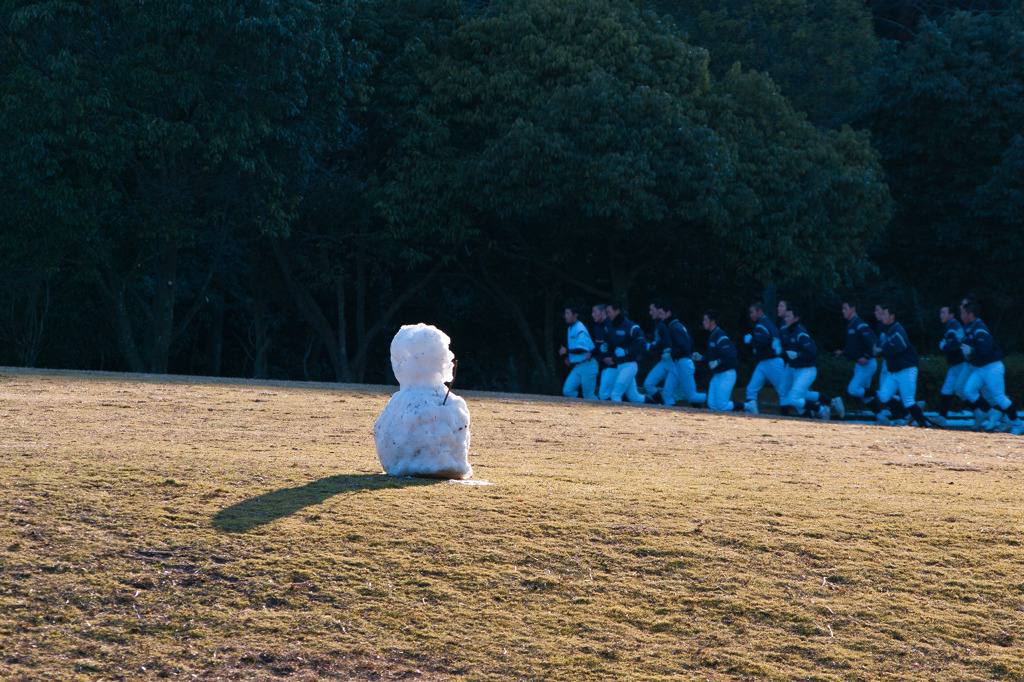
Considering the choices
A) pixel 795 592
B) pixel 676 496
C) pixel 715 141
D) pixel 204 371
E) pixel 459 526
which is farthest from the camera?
pixel 204 371

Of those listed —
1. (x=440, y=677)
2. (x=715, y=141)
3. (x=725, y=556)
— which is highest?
(x=715, y=141)

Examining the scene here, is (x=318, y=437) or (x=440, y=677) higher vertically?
(x=318, y=437)

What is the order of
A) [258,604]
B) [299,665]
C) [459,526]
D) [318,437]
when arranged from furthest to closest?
[318,437] → [459,526] → [258,604] → [299,665]

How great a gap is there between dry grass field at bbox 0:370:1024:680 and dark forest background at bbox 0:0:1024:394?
12.5m

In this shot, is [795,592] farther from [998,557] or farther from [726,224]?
[726,224]

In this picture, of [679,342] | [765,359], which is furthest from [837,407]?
[679,342]

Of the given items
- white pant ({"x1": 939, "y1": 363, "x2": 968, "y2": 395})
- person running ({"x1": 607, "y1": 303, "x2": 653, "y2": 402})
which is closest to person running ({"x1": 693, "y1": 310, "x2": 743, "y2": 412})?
person running ({"x1": 607, "y1": 303, "x2": 653, "y2": 402})

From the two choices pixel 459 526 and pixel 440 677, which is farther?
pixel 459 526

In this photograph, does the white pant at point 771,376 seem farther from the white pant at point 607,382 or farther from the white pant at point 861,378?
the white pant at point 607,382

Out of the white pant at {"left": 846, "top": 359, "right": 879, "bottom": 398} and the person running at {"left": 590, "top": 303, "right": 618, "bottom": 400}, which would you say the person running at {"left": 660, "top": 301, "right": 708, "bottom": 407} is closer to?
the person running at {"left": 590, "top": 303, "right": 618, "bottom": 400}

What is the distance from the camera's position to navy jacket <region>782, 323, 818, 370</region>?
17.5 m

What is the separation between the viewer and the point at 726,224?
22453mm

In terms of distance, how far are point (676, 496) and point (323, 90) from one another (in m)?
16.3

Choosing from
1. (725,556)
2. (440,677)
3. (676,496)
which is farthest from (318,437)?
(440,677)
